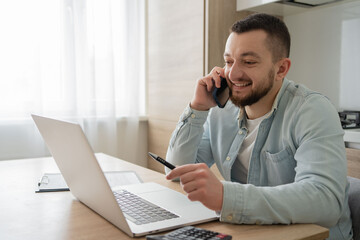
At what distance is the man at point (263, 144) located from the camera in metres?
0.83

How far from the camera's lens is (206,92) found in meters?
1.36

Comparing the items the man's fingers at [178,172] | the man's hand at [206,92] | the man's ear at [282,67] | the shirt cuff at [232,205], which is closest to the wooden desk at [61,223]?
the shirt cuff at [232,205]

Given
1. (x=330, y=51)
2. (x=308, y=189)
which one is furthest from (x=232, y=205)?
(x=330, y=51)

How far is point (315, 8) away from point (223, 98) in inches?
65.1

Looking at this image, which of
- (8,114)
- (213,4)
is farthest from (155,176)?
(8,114)

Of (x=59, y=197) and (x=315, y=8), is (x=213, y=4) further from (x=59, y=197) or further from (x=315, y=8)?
(x=59, y=197)

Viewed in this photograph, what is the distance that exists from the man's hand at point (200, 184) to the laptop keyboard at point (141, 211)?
94 millimetres

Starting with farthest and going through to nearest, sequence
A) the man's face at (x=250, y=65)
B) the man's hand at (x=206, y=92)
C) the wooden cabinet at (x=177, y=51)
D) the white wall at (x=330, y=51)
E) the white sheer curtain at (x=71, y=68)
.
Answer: the white sheer curtain at (x=71, y=68), the wooden cabinet at (x=177, y=51), the white wall at (x=330, y=51), the man's hand at (x=206, y=92), the man's face at (x=250, y=65)

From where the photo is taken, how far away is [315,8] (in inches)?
104

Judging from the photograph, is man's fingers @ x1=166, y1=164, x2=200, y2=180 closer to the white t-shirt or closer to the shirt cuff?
the shirt cuff

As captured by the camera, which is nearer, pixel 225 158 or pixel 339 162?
pixel 339 162

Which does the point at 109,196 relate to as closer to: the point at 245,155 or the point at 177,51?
the point at 245,155

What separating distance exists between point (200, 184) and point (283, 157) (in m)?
0.41

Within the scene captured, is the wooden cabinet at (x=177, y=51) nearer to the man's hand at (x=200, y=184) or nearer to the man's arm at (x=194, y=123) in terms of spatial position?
the man's arm at (x=194, y=123)
